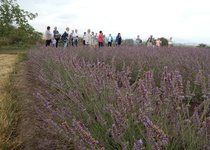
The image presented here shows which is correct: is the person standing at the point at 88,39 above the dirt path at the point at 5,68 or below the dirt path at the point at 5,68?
above

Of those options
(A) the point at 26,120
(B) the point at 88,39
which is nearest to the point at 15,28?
(B) the point at 88,39

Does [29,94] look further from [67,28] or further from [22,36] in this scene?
[22,36]

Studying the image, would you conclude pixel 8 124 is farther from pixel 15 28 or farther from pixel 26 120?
pixel 15 28

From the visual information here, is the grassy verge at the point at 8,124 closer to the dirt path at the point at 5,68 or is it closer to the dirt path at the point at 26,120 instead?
the dirt path at the point at 26,120

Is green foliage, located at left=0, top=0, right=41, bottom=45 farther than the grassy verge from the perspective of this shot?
Yes

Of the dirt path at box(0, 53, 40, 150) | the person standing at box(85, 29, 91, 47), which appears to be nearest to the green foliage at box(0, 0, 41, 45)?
the person standing at box(85, 29, 91, 47)

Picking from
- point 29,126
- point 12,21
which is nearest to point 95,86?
point 29,126

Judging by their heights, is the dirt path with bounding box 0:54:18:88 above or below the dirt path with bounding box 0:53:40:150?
above

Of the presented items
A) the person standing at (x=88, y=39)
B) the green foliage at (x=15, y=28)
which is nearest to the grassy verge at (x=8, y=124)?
the person standing at (x=88, y=39)

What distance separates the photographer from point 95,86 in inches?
87.5

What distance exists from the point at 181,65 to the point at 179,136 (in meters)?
2.64

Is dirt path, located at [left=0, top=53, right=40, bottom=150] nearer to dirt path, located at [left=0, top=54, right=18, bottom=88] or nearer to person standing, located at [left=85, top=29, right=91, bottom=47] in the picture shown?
dirt path, located at [left=0, top=54, right=18, bottom=88]

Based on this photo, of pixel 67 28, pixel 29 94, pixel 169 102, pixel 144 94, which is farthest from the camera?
pixel 67 28

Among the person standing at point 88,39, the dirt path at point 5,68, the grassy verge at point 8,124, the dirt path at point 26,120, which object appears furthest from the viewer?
the person standing at point 88,39
